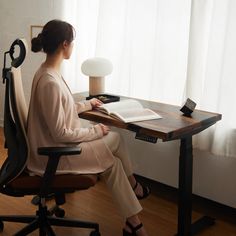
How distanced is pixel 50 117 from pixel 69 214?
3.02 ft

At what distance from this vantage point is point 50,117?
185 centimetres

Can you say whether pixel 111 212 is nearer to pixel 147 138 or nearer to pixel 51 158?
pixel 147 138

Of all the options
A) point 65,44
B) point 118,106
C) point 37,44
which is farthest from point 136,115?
point 37,44

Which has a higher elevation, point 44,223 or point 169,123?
point 169,123

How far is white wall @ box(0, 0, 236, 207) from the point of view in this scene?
249cm

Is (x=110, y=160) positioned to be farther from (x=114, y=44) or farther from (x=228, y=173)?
(x=114, y=44)

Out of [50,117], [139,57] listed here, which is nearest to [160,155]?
[139,57]

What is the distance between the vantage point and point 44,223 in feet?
6.89

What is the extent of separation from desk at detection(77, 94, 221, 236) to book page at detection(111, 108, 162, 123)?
38 millimetres

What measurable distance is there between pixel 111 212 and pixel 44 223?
1.95ft

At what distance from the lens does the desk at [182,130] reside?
1978 mm

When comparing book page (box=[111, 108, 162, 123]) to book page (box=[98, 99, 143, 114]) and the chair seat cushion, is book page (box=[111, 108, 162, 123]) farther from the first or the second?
A: the chair seat cushion

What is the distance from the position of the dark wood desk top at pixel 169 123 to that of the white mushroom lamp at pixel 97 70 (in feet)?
1.27

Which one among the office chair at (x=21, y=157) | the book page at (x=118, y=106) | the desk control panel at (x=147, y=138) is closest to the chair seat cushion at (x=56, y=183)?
the office chair at (x=21, y=157)
